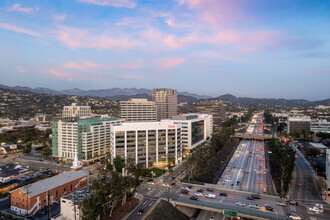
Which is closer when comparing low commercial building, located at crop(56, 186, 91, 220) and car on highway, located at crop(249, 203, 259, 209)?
low commercial building, located at crop(56, 186, 91, 220)

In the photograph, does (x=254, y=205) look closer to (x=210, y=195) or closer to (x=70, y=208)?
(x=210, y=195)

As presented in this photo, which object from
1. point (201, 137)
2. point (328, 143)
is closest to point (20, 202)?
point (201, 137)

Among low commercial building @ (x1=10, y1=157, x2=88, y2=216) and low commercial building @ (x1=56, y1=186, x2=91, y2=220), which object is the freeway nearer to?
low commercial building @ (x1=56, y1=186, x2=91, y2=220)


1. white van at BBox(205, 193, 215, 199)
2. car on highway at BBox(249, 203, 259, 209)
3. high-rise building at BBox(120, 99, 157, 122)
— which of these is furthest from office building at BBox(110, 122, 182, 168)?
high-rise building at BBox(120, 99, 157, 122)

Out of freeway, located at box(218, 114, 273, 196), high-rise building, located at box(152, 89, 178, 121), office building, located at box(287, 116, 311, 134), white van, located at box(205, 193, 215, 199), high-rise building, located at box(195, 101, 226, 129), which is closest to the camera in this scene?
white van, located at box(205, 193, 215, 199)

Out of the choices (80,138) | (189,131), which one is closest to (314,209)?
(189,131)

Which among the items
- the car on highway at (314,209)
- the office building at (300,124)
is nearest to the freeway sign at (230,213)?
the car on highway at (314,209)

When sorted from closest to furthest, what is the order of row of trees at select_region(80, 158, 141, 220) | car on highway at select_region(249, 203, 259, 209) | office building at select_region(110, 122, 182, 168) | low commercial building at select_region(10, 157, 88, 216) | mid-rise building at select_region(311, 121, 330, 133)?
row of trees at select_region(80, 158, 141, 220) → low commercial building at select_region(10, 157, 88, 216) → car on highway at select_region(249, 203, 259, 209) → office building at select_region(110, 122, 182, 168) → mid-rise building at select_region(311, 121, 330, 133)

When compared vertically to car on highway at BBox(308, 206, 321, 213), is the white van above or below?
above
